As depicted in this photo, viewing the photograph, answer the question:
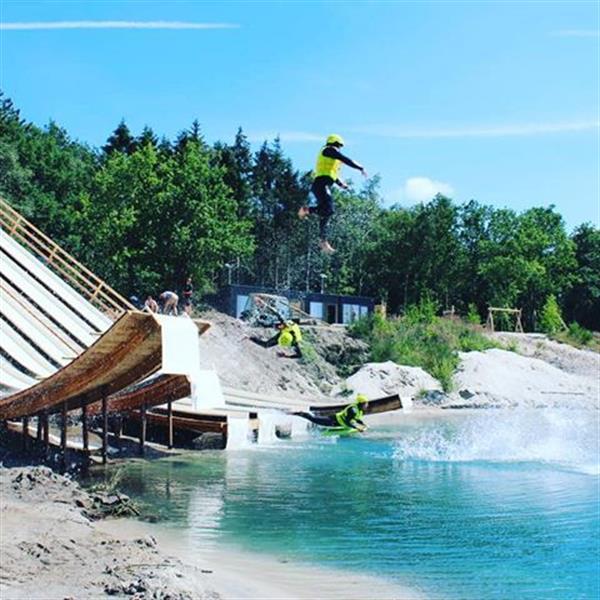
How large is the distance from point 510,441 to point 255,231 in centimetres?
4346

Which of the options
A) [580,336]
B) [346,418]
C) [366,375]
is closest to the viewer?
[346,418]

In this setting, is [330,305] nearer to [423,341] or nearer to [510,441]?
[423,341]

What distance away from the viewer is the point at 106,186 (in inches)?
1859

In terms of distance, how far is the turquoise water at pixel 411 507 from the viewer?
11.4 meters

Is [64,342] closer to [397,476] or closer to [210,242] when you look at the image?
[397,476]

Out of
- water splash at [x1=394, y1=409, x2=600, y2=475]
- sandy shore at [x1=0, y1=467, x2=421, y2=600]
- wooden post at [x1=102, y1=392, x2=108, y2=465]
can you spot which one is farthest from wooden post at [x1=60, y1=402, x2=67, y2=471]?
water splash at [x1=394, y1=409, x2=600, y2=475]

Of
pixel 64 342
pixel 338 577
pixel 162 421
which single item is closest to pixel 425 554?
pixel 338 577

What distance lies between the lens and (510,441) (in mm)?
26266

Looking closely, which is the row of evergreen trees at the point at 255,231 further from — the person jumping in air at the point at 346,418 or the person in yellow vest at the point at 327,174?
the person in yellow vest at the point at 327,174

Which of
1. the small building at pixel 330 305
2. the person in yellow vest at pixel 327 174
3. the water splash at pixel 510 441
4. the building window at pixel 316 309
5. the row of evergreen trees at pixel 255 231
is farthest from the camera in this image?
the building window at pixel 316 309

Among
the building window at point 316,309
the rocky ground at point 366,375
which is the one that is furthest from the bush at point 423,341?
the building window at point 316,309

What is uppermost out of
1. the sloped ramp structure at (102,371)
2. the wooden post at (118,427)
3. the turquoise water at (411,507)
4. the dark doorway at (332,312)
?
the dark doorway at (332,312)

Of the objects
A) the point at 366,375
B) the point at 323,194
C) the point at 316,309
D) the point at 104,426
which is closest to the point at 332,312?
the point at 316,309

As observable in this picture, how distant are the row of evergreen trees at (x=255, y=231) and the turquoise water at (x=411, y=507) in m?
21.3
